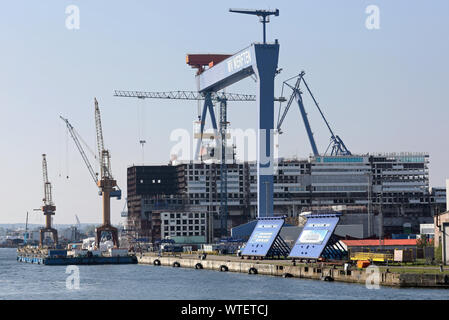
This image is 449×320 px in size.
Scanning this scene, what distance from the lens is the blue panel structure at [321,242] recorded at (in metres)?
160

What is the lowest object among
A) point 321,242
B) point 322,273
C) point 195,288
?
point 195,288

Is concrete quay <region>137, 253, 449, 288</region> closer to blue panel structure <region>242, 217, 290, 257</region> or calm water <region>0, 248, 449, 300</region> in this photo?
calm water <region>0, 248, 449, 300</region>

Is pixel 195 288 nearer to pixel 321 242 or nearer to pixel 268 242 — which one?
pixel 321 242

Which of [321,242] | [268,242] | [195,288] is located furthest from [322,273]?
[268,242]

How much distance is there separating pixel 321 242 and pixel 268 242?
2381 centimetres

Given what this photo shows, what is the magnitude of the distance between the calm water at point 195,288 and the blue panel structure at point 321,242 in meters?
10.2

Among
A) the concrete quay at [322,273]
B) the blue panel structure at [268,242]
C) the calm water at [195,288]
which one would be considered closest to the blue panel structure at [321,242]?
the concrete quay at [322,273]

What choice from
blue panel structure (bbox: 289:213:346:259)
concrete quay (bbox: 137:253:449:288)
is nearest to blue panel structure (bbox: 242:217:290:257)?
→ concrete quay (bbox: 137:253:449:288)

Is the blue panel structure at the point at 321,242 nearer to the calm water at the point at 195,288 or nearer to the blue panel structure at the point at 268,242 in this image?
the calm water at the point at 195,288

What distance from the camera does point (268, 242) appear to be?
602 ft

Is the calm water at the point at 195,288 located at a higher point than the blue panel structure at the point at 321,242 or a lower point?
lower

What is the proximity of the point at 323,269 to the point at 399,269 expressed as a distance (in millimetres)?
11136

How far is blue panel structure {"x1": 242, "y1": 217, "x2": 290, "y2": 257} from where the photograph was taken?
182250mm
